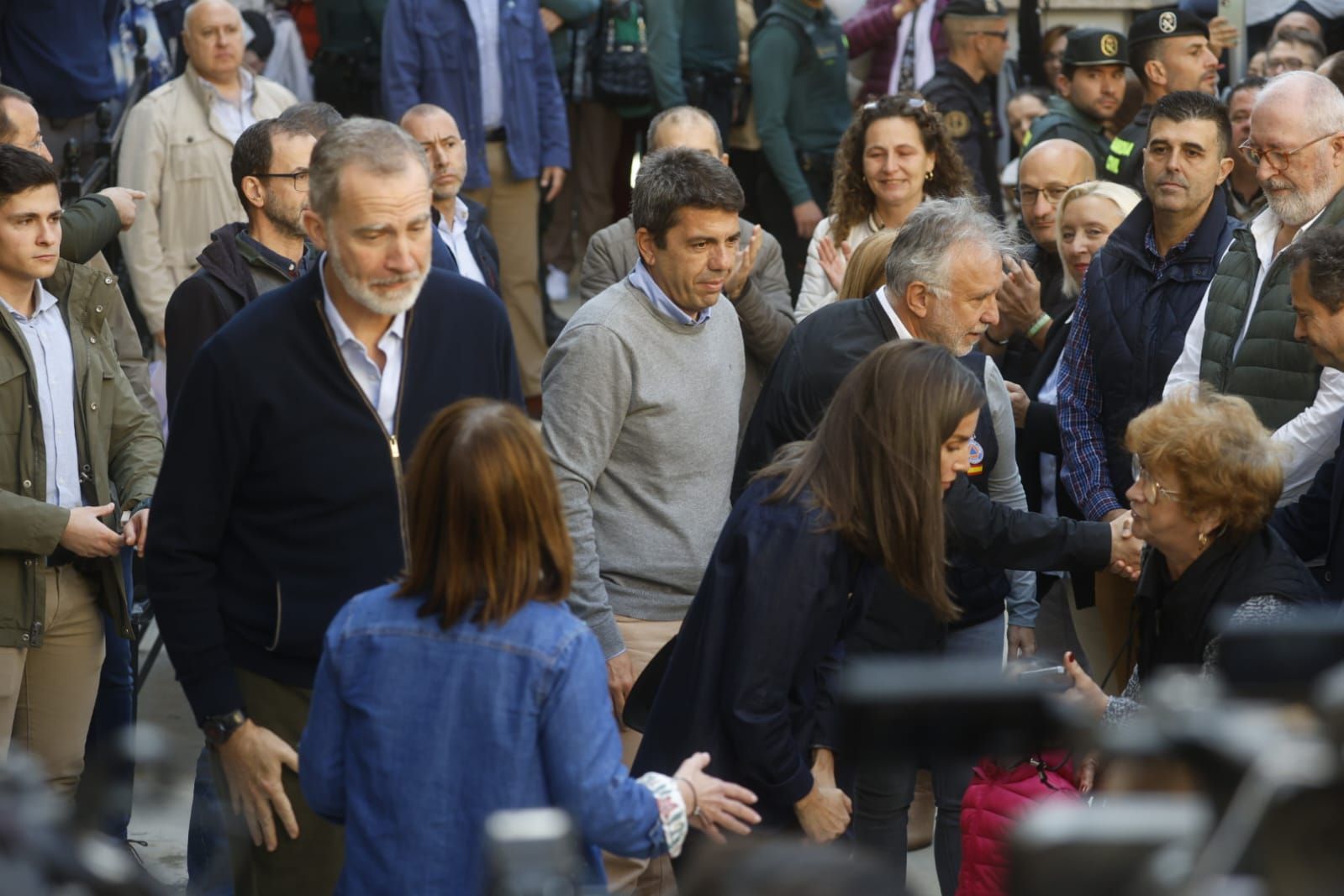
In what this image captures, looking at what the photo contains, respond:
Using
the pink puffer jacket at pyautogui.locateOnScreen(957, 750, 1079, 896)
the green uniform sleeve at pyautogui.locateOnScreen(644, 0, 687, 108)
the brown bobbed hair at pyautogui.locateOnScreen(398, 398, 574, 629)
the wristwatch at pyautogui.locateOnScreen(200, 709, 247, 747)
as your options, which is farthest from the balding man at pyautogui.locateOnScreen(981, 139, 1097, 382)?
the brown bobbed hair at pyautogui.locateOnScreen(398, 398, 574, 629)

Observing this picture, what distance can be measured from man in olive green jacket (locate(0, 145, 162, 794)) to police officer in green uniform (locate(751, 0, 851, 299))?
14.3 feet

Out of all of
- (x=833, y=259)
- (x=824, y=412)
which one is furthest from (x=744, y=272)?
(x=824, y=412)

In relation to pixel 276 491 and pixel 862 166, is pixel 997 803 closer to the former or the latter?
pixel 276 491

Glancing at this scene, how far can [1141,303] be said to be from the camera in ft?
17.1

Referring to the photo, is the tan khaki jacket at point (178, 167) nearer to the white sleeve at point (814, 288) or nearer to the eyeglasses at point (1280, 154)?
the white sleeve at point (814, 288)

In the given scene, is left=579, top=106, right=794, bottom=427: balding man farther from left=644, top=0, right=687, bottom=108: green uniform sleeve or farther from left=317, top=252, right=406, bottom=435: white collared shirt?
left=644, top=0, right=687, bottom=108: green uniform sleeve

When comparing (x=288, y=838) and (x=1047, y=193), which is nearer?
(x=288, y=838)

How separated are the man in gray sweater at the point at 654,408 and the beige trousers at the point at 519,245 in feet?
14.0

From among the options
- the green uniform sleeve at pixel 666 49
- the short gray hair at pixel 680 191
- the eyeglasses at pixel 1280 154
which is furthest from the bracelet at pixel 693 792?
the green uniform sleeve at pixel 666 49

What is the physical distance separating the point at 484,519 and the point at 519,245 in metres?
6.25

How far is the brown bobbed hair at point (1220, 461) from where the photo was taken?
12.3ft

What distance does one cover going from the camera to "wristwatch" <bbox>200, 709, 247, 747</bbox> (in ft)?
11.0

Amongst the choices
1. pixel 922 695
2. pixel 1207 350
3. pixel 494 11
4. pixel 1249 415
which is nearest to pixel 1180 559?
pixel 1249 415

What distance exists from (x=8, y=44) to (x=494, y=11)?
2.27 meters
